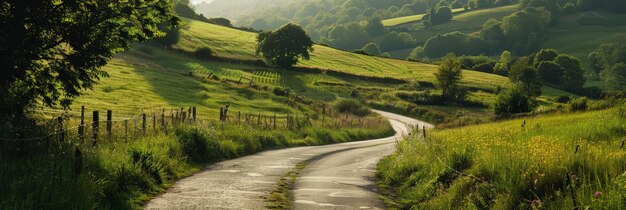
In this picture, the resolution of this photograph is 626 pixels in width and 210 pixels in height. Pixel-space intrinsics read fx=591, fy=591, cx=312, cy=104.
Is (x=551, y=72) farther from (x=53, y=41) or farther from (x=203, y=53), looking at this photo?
(x=53, y=41)

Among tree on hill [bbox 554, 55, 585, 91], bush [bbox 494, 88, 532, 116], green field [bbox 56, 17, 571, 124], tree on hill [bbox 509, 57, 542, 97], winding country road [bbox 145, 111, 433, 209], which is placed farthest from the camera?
tree on hill [bbox 554, 55, 585, 91]

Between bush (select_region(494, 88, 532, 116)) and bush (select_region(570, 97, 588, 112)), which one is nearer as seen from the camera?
Result: bush (select_region(570, 97, 588, 112))

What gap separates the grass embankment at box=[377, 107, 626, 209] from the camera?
8922 millimetres

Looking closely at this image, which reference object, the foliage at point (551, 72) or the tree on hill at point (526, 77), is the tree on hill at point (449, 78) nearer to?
the tree on hill at point (526, 77)

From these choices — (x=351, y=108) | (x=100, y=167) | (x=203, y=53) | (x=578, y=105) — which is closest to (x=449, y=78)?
(x=351, y=108)

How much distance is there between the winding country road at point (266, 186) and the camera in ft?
46.1

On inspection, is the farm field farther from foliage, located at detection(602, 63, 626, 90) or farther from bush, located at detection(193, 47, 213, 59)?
foliage, located at detection(602, 63, 626, 90)

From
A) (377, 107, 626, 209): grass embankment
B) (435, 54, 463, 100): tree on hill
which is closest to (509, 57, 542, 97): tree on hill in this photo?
(435, 54, 463, 100): tree on hill

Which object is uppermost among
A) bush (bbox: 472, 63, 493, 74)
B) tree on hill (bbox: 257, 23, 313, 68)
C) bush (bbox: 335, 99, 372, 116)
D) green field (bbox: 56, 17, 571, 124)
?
tree on hill (bbox: 257, 23, 313, 68)

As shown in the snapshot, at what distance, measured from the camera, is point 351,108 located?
85438 mm

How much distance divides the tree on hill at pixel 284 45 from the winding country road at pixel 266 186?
84.7 m

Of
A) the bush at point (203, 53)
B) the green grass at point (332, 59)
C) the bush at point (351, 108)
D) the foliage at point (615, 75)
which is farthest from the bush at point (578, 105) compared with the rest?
the foliage at point (615, 75)

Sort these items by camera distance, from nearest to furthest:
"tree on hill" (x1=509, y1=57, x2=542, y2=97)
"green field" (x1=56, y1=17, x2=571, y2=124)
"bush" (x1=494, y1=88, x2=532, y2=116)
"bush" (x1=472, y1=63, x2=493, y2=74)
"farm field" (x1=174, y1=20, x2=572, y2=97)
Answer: "bush" (x1=494, y1=88, x2=532, y2=116), "green field" (x1=56, y1=17, x2=571, y2=124), "tree on hill" (x1=509, y1=57, x2=542, y2=97), "farm field" (x1=174, y1=20, x2=572, y2=97), "bush" (x1=472, y1=63, x2=493, y2=74)

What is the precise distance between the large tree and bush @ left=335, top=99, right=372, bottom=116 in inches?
2568
